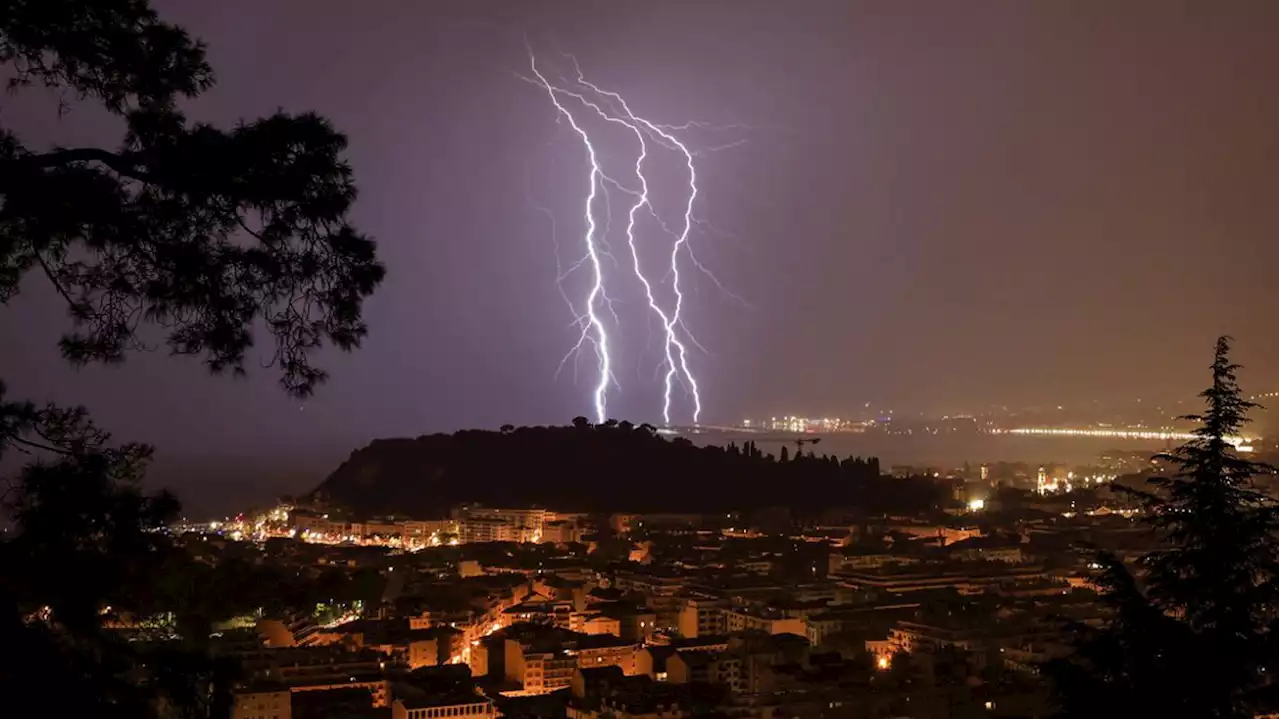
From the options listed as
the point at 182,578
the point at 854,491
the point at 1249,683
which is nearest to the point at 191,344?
the point at 182,578

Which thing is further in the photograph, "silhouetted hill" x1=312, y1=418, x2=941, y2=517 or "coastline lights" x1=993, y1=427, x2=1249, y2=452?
"coastline lights" x1=993, y1=427, x2=1249, y2=452

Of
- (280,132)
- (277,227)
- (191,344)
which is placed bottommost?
(191,344)

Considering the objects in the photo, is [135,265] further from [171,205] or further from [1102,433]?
[1102,433]

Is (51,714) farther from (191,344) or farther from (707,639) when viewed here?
(707,639)

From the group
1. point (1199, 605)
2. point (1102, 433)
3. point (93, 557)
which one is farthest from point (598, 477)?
point (1102, 433)

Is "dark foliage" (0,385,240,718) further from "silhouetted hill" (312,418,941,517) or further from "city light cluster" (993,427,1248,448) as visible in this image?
"city light cluster" (993,427,1248,448)

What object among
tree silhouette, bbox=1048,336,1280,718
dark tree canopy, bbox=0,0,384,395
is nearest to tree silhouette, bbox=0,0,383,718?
dark tree canopy, bbox=0,0,384,395

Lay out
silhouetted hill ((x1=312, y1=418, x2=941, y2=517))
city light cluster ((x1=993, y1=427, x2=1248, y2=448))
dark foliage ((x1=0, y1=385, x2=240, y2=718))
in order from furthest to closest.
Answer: city light cluster ((x1=993, y1=427, x2=1248, y2=448)), silhouetted hill ((x1=312, y1=418, x2=941, y2=517)), dark foliage ((x1=0, y1=385, x2=240, y2=718))
